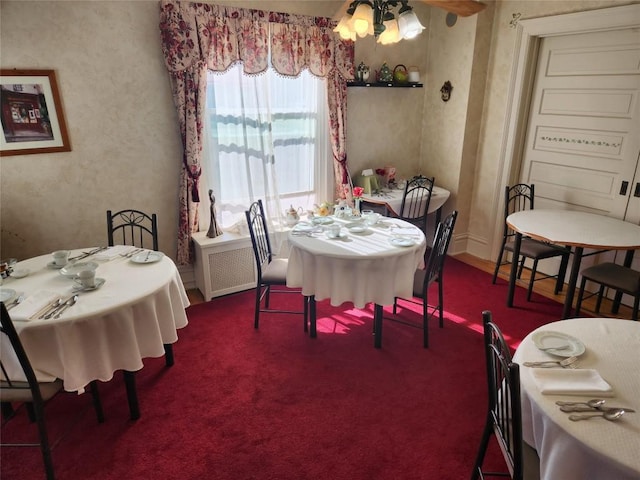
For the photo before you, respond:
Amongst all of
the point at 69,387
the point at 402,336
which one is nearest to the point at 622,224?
the point at 402,336

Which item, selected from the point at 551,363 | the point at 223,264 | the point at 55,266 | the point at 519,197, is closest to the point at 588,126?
the point at 519,197

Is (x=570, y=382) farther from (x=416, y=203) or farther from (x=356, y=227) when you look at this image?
(x=416, y=203)

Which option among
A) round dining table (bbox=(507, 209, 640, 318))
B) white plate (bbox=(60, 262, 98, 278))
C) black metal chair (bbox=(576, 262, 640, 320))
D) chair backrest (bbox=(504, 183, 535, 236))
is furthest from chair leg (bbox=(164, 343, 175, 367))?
chair backrest (bbox=(504, 183, 535, 236))

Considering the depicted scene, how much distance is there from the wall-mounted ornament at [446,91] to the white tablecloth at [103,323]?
3424 mm

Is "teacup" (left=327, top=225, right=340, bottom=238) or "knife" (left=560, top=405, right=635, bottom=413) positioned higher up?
"teacup" (left=327, top=225, right=340, bottom=238)

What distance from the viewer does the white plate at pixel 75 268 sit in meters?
2.33

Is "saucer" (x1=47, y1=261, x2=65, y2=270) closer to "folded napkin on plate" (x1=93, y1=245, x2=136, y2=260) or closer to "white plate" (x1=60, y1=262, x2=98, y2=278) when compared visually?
"white plate" (x1=60, y1=262, x2=98, y2=278)

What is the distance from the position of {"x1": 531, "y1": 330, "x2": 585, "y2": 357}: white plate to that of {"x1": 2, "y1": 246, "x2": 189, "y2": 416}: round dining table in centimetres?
189

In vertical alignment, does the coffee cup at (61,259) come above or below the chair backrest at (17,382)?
above

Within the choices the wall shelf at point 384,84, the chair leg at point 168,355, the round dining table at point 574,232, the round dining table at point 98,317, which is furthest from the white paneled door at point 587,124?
the chair leg at point 168,355

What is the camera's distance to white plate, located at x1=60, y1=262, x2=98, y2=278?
7.64ft

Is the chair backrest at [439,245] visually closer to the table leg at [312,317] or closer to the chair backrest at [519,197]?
the table leg at [312,317]

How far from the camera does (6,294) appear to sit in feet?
6.79

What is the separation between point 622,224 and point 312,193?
2.73m
